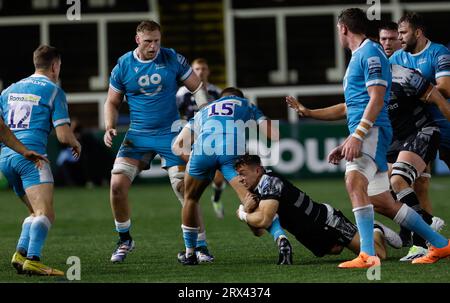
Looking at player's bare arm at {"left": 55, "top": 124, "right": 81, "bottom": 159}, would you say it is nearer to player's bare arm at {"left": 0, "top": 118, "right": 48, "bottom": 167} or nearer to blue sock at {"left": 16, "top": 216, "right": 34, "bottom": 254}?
player's bare arm at {"left": 0, "top": 118, "right": 48, "bottom": 167}

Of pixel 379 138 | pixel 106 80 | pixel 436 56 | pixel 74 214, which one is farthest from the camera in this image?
pixel 106 80

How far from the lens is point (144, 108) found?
34.8 feet

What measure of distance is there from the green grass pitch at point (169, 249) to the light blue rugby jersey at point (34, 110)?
121 cm

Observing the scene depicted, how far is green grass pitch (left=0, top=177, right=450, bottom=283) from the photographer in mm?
8758

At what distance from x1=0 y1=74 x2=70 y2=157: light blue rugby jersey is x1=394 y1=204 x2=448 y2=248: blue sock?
3.00 m

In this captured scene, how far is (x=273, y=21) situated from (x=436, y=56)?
17918mm

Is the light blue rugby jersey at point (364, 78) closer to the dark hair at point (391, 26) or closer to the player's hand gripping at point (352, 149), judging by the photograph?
the player's hand gripping at point (352, 149)

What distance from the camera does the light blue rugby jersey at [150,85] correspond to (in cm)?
1051

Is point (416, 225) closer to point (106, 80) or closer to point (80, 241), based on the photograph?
point (80, 241)

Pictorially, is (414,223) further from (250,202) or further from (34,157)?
(34,157)

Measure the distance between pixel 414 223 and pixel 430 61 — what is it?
198cm

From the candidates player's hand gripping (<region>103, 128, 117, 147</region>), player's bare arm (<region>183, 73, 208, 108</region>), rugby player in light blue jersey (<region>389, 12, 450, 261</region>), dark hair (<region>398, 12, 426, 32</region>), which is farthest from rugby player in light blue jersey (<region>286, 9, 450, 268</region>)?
player's hand gripping (<region>103, 128, 117, 147</region>)

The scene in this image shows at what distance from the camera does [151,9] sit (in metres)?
27.6
